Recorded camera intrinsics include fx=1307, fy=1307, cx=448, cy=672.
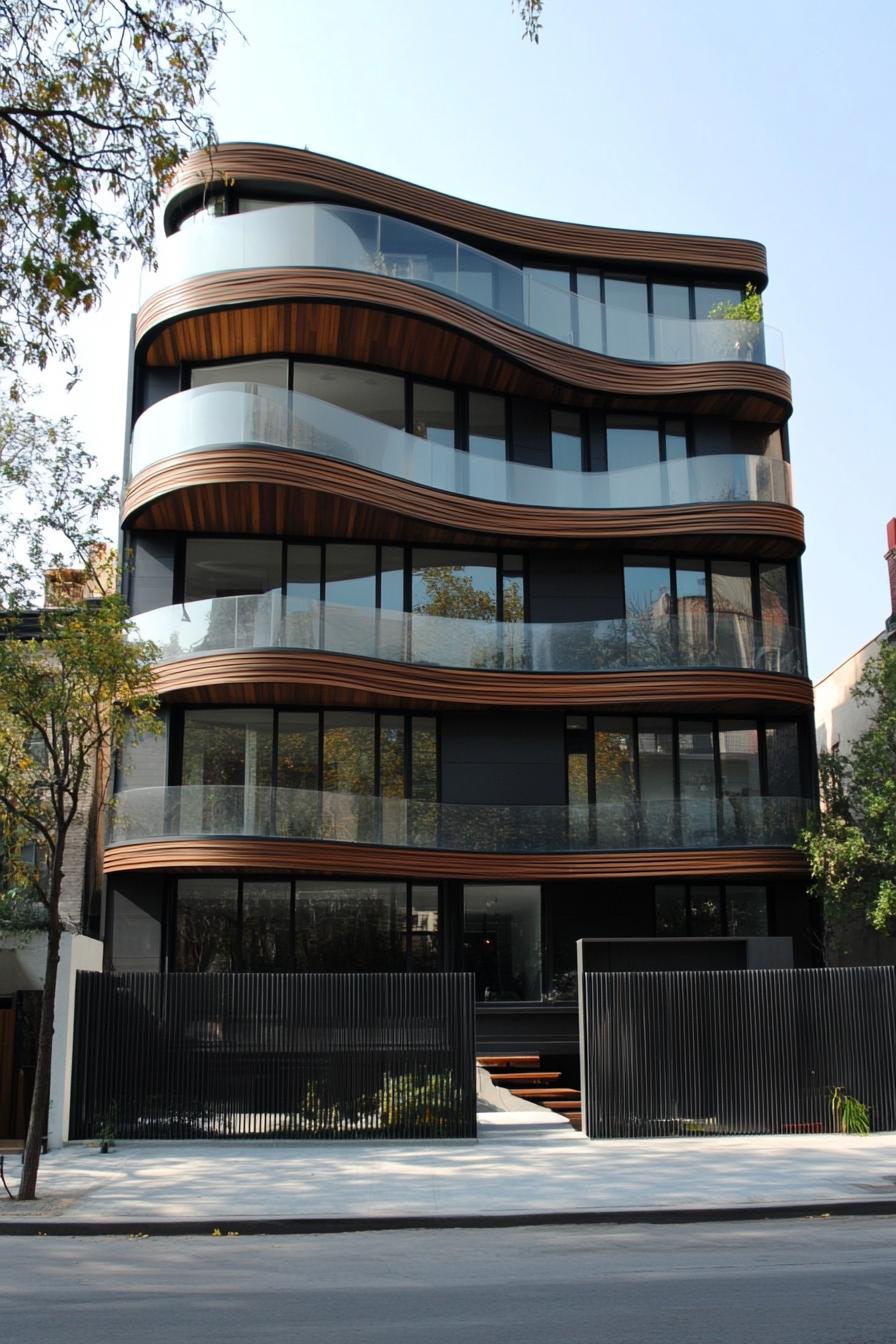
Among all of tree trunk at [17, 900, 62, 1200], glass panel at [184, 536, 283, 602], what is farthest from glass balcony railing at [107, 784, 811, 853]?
tree trunk at [17, 900, 62, 1200]

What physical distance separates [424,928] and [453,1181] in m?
10.9

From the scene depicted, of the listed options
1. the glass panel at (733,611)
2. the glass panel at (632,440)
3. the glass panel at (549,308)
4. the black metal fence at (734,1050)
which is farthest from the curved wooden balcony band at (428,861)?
the glass panel at (549,308)

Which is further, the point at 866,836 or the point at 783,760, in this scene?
the point at 783,760

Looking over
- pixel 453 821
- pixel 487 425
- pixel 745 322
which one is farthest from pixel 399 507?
pixel 745 322

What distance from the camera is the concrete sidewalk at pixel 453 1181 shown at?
12.2m

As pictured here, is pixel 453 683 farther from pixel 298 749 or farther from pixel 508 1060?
pixel 508 1060

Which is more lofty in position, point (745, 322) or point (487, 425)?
point (745, 322)

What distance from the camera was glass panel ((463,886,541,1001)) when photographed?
80.9 ft

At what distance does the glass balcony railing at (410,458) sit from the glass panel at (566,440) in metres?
0.94

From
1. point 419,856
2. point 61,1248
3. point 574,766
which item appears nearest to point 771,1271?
point 61,1248

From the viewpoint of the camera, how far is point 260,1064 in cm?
1680

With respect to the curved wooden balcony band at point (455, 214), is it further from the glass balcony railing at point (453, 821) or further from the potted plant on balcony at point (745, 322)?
the glass balcony railing at point (453, 821)

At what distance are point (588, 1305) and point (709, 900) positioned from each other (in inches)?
742

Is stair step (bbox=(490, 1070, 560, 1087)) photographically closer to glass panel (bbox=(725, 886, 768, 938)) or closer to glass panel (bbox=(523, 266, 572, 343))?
glass panel (bbox=(725, 886, 768, 938))
